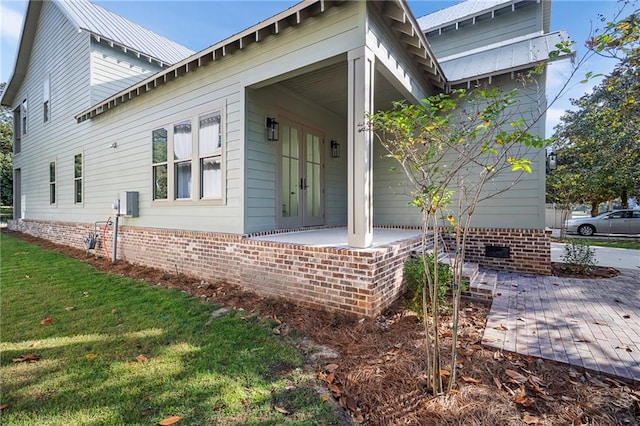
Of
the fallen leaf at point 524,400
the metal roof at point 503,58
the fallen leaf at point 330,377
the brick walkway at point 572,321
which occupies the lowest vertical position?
the fallen leaf at point 330,377

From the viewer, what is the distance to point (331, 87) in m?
5.84

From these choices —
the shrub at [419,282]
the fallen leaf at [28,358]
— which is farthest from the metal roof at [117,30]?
the shrub at [419,282]

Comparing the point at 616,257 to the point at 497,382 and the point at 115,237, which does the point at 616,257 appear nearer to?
the point at 497,382

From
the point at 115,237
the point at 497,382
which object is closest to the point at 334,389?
the point at 497,382

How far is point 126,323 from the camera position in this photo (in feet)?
11.8

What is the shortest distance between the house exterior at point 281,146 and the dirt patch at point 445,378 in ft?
1.76

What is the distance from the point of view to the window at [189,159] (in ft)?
18.0

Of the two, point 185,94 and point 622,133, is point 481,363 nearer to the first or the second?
point 185,94

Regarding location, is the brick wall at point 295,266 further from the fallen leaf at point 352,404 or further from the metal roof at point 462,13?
the metal roof at point 462,13

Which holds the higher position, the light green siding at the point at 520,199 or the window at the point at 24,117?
the window at the point at 24,117

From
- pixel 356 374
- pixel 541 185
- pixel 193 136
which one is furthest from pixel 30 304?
pixel 541 185

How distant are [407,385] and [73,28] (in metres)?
13.6

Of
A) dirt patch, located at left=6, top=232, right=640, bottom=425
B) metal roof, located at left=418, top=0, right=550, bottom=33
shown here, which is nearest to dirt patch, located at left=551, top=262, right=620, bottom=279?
dirt patch, located at left=6, top=232, right=640, bottom=425

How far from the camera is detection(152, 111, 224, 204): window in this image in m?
5.49
